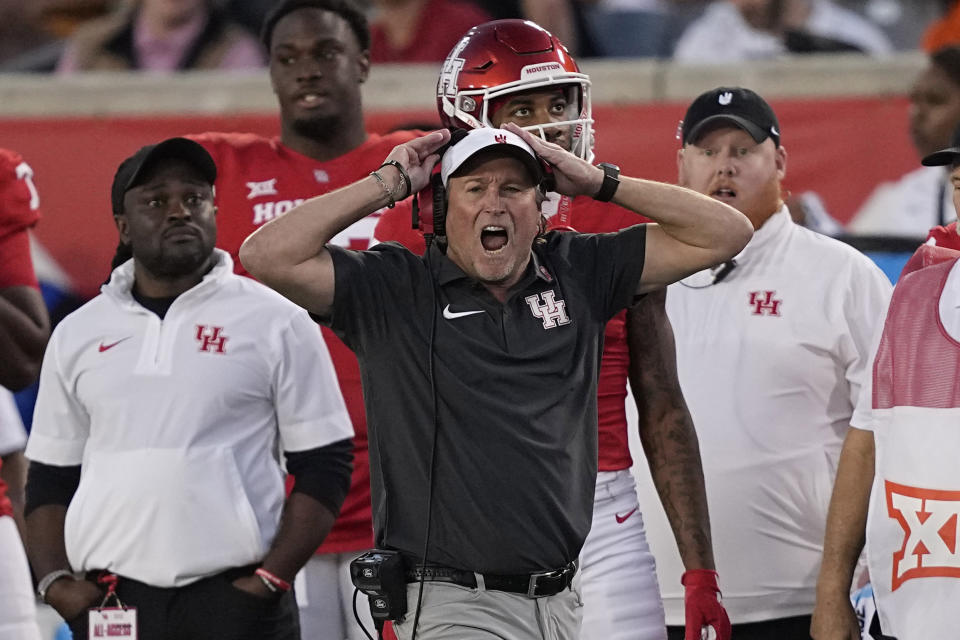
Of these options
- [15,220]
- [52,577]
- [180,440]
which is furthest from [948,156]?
[15,220]

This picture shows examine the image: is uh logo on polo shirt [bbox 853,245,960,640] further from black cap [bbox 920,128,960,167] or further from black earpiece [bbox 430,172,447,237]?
black earpiece [bbox 430,172,447,237]

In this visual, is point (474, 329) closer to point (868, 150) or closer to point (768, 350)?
point (768, 350)

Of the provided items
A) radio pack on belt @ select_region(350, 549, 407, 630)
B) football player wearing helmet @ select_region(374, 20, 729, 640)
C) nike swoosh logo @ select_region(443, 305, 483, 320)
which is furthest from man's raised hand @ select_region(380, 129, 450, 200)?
radio pack on belt @ select_region(350, 549, 407, 630)

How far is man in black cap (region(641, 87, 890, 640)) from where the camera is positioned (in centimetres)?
483

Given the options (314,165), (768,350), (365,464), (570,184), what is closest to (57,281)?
(314,165)

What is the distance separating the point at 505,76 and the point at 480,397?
1027 mm

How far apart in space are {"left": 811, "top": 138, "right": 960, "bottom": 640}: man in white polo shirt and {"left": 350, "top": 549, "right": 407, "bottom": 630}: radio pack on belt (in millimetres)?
1105

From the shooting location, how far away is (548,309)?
144 inches

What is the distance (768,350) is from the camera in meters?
4.89

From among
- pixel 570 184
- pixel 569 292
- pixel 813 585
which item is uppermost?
pixel 570 184

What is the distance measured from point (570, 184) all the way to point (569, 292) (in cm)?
24

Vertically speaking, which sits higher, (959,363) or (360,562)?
(959,363)

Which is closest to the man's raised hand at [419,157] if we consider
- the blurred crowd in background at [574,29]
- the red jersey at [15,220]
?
the red jersey at [15,220]

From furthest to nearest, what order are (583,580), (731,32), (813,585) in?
(731,32), (813,585), (583,580)
